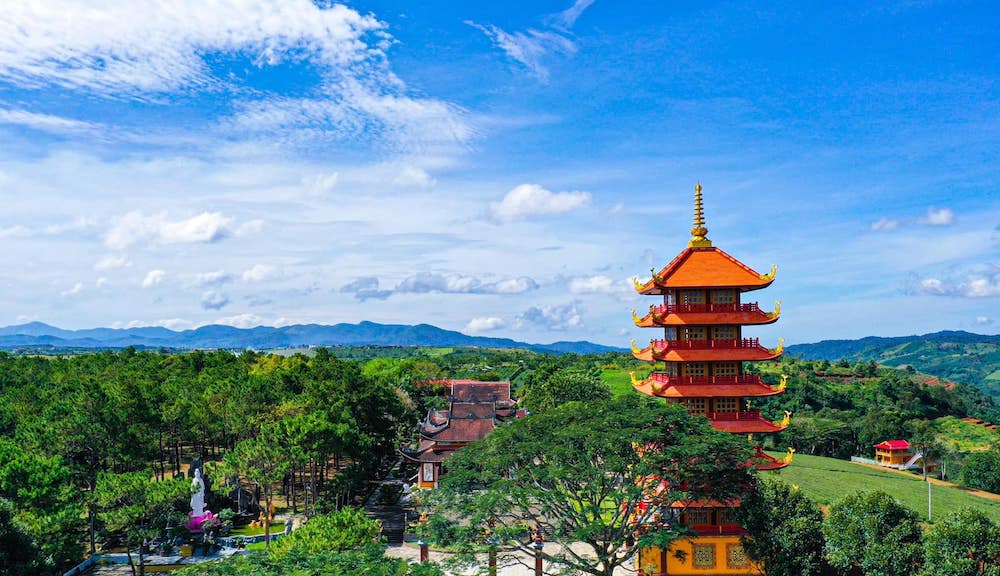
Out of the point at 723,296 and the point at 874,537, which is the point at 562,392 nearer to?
the point at 723,296

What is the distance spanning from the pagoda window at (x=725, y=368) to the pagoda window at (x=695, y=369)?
347 mm

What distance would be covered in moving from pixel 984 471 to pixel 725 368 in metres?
48.8

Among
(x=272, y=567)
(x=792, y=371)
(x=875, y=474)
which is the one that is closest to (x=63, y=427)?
(x=272, y=567)

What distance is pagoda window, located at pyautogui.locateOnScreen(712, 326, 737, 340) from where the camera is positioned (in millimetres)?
26594

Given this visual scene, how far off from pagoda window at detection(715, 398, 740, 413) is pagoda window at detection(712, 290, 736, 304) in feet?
12.4

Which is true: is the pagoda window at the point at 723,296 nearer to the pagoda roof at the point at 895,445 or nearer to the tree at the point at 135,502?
the tree at the point at 135,502

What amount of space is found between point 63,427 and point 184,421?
10.1m

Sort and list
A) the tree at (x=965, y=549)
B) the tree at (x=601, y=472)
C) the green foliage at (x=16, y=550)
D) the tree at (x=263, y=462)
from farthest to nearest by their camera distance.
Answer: the tree at (x=263, y=462), the green foliage at (x=16, y=550), the tree at (x=601, y=472), the tree at (x=965, y=549)

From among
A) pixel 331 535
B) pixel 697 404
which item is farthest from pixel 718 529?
pixel 331 535

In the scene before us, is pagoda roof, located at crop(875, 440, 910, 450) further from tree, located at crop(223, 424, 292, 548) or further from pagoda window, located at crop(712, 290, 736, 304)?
tree, located at crop(223, 424, 292, 548)

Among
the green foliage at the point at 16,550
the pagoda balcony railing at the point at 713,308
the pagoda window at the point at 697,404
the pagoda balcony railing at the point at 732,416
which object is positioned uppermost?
the pagoda balcony railing at the point at 713,308

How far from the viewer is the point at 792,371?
118688 millimetres

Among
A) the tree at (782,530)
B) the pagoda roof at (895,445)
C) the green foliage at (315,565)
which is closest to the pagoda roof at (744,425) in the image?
the tree at (782,530)

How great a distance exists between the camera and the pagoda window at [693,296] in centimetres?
2672
